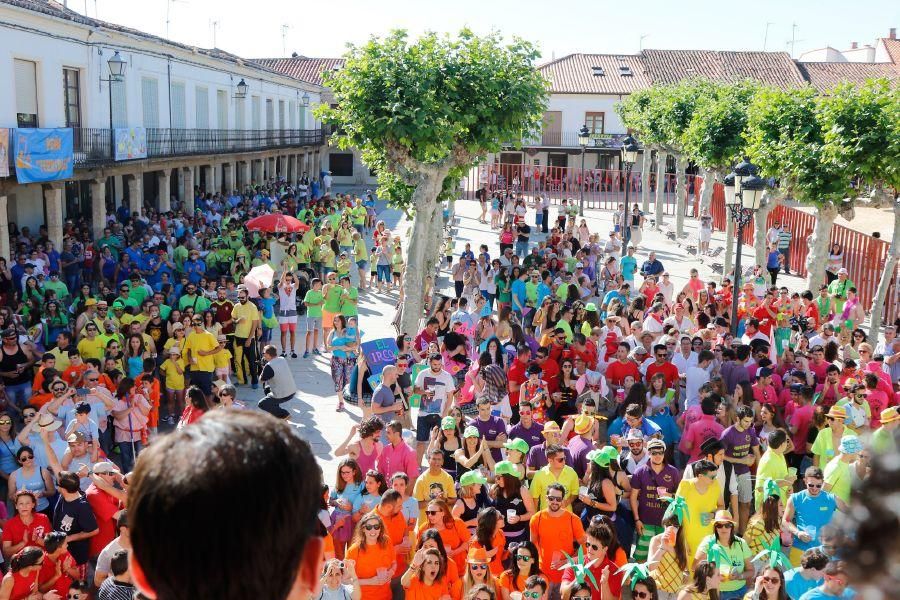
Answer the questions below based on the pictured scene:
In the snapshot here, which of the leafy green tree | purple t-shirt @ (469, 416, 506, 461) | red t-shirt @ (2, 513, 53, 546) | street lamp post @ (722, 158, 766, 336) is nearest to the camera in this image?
red t-shirt @ (2, 513, 53, 546)

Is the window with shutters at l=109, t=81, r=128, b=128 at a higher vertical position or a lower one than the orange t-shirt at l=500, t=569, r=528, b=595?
higher

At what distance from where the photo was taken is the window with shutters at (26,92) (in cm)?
2170

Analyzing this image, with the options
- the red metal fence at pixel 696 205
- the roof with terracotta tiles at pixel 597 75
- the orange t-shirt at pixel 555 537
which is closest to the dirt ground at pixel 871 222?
the red metal fence at pixel 696 205

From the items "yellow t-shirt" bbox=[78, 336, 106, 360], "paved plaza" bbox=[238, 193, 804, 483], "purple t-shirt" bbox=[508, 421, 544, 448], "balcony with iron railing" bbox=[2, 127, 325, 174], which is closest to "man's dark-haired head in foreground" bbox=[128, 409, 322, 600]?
"paved plaza" bbox=[238, 193, 804, 483]

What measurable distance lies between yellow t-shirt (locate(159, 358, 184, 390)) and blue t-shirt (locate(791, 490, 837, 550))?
→ 7856mm

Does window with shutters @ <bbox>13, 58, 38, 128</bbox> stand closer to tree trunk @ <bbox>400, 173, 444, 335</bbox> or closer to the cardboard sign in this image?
tree trunk @ <bbox>400, 173, 444, 335</bbox>

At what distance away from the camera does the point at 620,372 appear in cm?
1157

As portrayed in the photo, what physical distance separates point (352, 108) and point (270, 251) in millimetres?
5925

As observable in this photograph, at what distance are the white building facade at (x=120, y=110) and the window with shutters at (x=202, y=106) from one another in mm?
39

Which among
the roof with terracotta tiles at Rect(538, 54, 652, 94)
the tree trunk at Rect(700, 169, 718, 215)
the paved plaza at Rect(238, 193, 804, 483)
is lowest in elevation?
the paved plaza at Rect(238, 193, 804, 483)

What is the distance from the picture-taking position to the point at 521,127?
16484mm

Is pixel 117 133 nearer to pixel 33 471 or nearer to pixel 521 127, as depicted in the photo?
pixel 521 127

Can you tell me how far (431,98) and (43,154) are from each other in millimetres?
10257

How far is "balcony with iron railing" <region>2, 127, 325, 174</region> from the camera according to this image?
2367cm
